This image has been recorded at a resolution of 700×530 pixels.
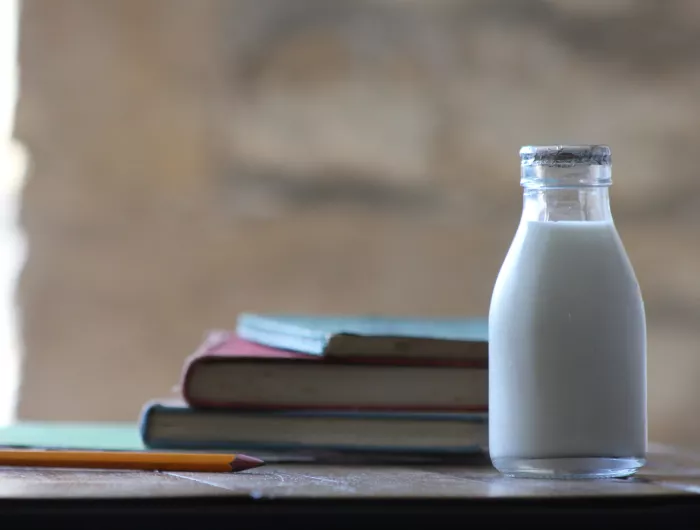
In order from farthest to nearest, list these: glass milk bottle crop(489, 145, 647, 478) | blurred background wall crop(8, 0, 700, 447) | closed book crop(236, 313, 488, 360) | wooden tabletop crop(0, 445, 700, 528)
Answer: blurred background wall crop(8, 0, 700, 447) → closed book crop(236, 313, 488, 360) → glass milk bottle crop(489, 145, 647, 478) → wooden tabletop crop(0, 445, 700, 528)

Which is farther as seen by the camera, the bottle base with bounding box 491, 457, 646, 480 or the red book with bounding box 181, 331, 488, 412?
the red book with bounding box 181, 331, 488, 412

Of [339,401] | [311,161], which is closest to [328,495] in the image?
[339,401]

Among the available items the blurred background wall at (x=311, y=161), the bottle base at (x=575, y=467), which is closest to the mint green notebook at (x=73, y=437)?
the bottle base at (x=575, y=467)

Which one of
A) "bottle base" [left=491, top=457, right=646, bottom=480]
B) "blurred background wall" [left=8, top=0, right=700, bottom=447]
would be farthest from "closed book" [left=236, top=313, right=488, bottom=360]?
"blurred background wall" [left=8, top=0, right=700, bottom=447]

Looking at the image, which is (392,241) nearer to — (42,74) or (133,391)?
(133,391)

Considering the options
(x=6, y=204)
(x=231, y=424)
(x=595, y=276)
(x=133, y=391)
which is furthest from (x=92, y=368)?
(x=595, y=276)

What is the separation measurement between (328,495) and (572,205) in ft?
0.85

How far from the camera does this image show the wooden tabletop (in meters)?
0.54

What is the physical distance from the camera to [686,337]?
4.99 feet

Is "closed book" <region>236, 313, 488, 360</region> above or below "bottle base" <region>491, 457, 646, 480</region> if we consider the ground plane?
above

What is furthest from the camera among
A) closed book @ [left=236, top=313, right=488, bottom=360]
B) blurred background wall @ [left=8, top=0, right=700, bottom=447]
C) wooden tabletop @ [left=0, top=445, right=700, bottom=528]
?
blurred background wall @ [left=8, top=0, right=700, bottom=447]

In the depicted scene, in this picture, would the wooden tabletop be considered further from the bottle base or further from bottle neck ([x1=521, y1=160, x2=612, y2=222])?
bottle neck ([x1=521, y1=160, x2=612, y2=222])

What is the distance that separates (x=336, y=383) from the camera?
30.8 inches

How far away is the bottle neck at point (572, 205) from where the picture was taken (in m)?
0.69
